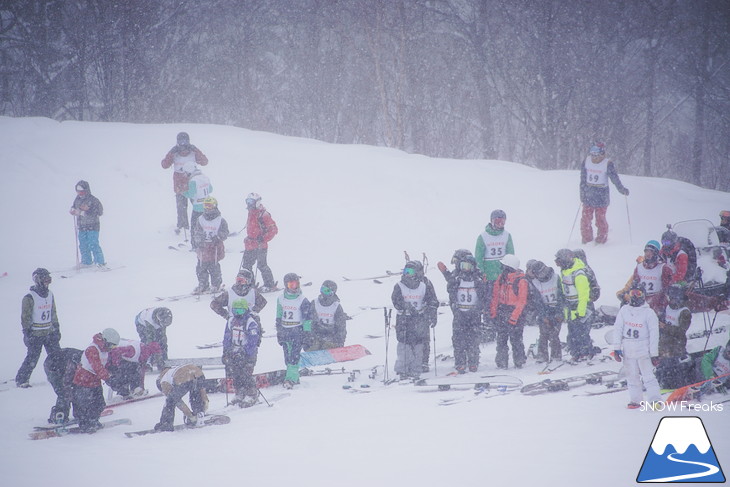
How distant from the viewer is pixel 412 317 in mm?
9797

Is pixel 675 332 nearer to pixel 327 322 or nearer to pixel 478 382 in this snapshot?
pixel 478 382

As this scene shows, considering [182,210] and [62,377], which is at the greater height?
[182,210]

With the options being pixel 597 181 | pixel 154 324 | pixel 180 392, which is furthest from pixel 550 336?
pixel 154 324

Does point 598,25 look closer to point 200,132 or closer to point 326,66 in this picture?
point 326,66

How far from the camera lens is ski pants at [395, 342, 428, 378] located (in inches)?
386

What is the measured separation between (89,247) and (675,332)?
1115 centimetres

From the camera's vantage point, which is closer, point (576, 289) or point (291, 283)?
point (576, 289)

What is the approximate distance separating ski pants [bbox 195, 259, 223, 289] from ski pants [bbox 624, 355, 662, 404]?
8.08 m

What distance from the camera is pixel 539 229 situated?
15.8m

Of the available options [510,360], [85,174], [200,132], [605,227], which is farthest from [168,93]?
[510,360]

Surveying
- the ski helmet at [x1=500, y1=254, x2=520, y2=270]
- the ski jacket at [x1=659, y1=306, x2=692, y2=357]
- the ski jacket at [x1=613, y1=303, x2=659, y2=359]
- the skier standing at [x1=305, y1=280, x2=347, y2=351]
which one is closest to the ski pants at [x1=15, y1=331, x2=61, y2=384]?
the skier standing at [x1=305, y1=280, x2=347, y2=351]

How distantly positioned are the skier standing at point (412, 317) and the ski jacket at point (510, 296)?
872 mm

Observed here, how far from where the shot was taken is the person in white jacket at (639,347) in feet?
24.1

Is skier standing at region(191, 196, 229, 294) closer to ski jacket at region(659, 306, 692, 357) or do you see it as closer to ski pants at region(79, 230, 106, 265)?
ski pants at region(79, 230, 106, 265)
